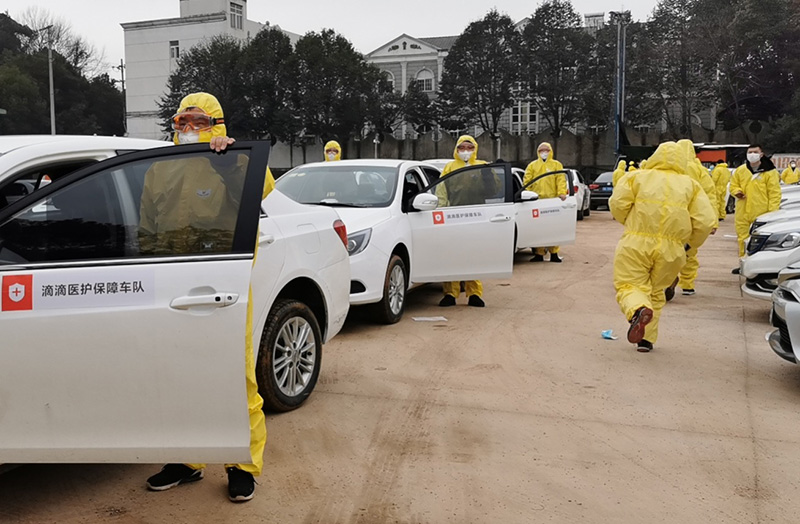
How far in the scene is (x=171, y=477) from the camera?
4109 mm

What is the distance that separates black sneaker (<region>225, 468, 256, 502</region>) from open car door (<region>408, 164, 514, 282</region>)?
4952 millimetres

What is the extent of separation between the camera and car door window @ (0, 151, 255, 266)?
11.9 ft

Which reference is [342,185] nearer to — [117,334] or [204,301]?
[204,301]

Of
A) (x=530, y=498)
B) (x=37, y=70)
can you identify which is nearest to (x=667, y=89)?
(x=37, y=70)

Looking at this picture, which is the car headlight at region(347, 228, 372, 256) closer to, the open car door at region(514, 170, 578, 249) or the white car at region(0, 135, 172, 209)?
the white car at region(0, 135, 172, 209)

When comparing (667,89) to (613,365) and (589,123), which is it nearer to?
(589,123)

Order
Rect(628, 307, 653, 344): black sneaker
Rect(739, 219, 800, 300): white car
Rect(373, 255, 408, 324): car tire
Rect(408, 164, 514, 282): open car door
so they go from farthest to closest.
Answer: Rect(408, 164, 514, 282): open car door < Rect(739, 219, 800, 300): white car < Rect(373, 255, 408, 324): car tire < Rect(628, 307, 653, 344): black sneaker

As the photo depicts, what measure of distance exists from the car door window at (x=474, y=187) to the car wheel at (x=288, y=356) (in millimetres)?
3782

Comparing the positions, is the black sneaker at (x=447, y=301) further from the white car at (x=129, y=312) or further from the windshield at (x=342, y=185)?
the white car at (x=129, y=312)

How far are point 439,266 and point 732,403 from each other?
381 centimetres

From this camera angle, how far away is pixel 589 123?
5844 cm

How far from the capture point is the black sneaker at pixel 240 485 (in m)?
3.94

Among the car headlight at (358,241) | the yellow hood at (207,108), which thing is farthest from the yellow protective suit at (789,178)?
the yellow hood at (207,108)

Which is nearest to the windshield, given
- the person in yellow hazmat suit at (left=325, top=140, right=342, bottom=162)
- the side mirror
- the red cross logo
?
the side mirror
